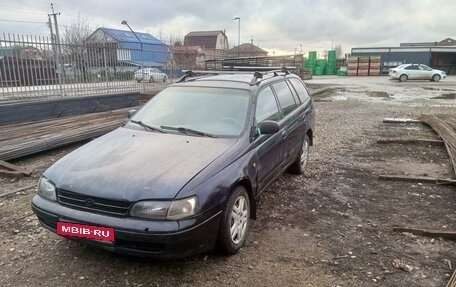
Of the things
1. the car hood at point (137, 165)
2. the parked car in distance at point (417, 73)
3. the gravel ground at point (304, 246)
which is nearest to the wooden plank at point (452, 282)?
the gravel ground at point (304, 246)

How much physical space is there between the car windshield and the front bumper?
1249mm

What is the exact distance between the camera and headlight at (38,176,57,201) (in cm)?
329

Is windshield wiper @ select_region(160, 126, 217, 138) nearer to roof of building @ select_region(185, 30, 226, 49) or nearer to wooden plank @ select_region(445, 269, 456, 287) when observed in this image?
wooden plank @ select_region(445, 269, 456, 287)

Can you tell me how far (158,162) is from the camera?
11.0ft

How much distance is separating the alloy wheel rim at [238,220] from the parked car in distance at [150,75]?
11221 millimetres

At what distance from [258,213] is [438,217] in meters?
2.16

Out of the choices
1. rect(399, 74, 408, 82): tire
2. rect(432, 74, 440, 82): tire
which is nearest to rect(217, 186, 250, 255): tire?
rect(399, 74, 408, 82): tire

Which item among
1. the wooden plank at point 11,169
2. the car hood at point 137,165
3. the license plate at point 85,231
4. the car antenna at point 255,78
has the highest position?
the car antenna at point 255,78

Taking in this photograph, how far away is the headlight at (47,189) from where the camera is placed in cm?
329

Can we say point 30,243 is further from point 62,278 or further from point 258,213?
point 258,213

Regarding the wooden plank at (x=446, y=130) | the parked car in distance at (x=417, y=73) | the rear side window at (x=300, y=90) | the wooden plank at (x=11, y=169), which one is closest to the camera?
the wooden plank at (x=11, y=169)

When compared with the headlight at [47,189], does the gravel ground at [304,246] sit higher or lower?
lower

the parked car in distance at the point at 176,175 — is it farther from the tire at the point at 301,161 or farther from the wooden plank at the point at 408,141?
the wooden plank at the point at 408,141

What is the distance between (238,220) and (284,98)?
7.63 ft
